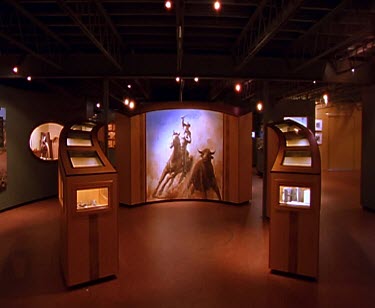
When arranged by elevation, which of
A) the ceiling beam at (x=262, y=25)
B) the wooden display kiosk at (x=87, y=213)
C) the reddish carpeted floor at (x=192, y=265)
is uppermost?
the ceiling beam at (x=262, y=25)

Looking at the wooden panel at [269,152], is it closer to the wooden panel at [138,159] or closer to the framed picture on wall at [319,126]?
the wooden panel at [138,159]

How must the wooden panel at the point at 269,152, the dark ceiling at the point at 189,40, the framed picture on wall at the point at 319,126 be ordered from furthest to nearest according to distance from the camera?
the framed picture on wall at the point at 319,126, the wooden panel at the point at 269,152, the dark ceiling at the point at 189,40

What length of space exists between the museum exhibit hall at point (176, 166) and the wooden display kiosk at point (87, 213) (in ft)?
0.05

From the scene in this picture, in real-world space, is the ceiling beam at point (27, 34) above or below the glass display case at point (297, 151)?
above

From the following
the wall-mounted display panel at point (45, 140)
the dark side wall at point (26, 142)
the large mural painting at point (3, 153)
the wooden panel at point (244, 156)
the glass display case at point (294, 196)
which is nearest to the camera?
the glass display case at point (294, 196)

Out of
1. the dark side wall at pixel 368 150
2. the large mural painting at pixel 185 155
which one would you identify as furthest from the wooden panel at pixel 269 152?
the dark side wall at pixel 368 150

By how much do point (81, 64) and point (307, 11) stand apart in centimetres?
413

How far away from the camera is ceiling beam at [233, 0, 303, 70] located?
137 inches

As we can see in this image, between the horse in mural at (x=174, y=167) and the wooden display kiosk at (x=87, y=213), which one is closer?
the wooden display kiosk at (x=87, y=213)

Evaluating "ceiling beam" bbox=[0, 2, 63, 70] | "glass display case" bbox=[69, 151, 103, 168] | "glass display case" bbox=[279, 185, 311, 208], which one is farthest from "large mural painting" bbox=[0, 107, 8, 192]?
"glass display case" bbox=[279, 185, 311, 208]

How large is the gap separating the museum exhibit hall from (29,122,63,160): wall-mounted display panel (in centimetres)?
4

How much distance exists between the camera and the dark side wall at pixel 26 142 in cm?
729

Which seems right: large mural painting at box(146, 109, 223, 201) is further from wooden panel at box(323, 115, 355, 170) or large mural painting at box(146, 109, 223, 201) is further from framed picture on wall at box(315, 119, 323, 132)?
wooden panel at box(323, 115, 355, 170)

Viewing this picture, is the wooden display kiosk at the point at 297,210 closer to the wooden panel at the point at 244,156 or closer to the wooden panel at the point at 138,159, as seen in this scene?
Result: the wooden panel at the point at 244,156
